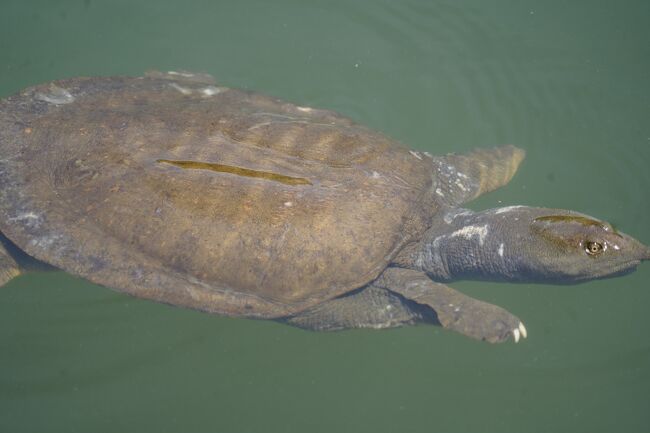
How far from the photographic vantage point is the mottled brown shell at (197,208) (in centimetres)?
332

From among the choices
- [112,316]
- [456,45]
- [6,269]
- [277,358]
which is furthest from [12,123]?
[456,45]

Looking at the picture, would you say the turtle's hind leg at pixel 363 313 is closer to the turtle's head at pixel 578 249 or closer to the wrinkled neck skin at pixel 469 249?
the wrinkled neck skin at pixel 469 249

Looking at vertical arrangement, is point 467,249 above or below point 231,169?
below

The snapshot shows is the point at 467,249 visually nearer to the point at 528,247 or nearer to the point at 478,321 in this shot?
the point at 528,247

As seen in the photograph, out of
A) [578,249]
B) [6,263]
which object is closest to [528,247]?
[578,249]

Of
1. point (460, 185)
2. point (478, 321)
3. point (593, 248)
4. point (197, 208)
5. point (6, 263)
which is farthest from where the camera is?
point (460, 185)

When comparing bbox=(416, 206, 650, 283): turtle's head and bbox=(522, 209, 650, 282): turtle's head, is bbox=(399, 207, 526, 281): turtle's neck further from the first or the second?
bbox=(522, 209, 650, 282): turtle's head

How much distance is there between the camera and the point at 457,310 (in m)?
3.69

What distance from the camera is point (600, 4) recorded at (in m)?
7.35

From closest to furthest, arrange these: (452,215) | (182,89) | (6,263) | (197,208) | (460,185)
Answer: (197,208) < (6,263) < (182,89) < (452,215) < (460,185)

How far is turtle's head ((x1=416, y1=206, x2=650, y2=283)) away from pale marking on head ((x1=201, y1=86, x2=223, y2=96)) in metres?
2.26

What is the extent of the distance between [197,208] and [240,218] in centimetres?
30

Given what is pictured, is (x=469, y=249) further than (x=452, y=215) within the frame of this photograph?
No

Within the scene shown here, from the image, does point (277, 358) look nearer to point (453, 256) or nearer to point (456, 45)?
point (453, 256)
